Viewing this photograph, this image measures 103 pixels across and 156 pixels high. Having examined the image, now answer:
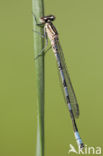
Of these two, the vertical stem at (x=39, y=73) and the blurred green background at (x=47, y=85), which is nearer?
the vertical stem at (x=39, y=73)

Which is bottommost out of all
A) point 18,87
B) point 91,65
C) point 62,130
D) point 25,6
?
point 62,130

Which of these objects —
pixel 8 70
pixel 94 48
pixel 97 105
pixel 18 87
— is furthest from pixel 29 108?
pixel 94 48

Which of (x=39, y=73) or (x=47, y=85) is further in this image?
(x=47, y=85)

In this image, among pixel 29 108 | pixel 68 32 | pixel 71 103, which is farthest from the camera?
pixel 68 32

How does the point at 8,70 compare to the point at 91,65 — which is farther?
the point at 91,65

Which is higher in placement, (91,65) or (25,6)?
(25,6)

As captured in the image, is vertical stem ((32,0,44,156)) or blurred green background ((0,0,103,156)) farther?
blurred green background ((0,0,103,156))

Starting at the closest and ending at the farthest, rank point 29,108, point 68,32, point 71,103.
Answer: point 71,103 < point 29,108 < point 68,32

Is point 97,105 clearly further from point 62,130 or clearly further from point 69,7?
point 69,7
